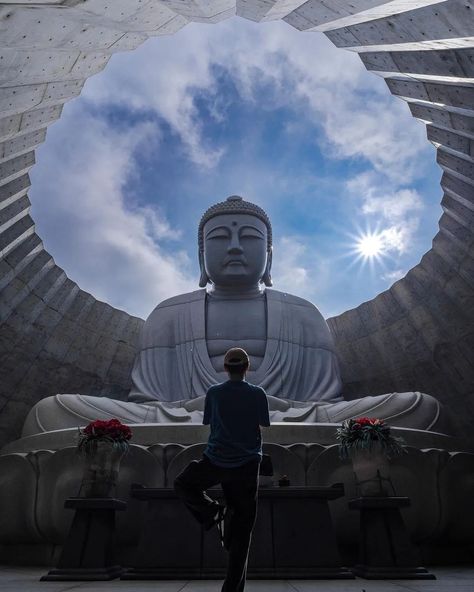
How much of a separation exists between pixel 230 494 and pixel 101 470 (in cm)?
201

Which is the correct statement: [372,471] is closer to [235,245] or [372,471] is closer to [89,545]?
[89,545]

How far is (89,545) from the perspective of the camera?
3734 millimetres

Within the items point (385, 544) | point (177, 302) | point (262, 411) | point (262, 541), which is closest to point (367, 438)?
point (385, 544)

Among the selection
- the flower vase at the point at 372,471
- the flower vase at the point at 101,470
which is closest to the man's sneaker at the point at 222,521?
the flower vase at the point at 101,470

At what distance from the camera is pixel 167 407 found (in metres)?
6.70

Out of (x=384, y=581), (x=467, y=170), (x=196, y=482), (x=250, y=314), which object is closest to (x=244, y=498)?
(x=196, y=482)

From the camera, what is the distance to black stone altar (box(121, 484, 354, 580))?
3691 millimetres

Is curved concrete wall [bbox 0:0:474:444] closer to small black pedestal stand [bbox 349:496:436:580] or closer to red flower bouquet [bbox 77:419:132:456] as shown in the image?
red flower bouquet [bbox 77:419:132:456]

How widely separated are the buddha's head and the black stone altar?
192 inches

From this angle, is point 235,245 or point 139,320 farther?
point 139,320

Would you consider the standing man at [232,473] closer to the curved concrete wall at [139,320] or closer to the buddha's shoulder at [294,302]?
the curved concrete wall at [139,320]

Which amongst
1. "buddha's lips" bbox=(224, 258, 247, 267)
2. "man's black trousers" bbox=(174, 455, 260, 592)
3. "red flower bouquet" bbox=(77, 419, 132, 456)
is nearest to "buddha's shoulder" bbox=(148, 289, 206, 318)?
"buddha's lips" bbox=(224, 258, 247, 267)

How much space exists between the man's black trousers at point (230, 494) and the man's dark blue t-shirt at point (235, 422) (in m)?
0.04

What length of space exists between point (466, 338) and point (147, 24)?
19.3 feet
